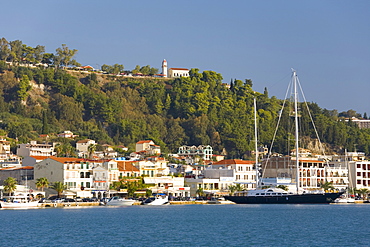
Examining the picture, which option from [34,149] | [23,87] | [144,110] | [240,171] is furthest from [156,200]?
[144,110]

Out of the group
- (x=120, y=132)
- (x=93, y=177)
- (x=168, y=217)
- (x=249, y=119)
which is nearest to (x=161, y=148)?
(x=120, y=132)

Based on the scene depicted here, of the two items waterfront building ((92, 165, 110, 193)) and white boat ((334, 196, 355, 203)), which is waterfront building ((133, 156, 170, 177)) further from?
white boat ((334, 196, 355, 203))

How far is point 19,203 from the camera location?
8669cm

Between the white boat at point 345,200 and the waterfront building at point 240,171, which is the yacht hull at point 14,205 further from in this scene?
the white boat at point 345,200

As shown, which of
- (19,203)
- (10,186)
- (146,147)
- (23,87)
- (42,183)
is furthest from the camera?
(23,87)

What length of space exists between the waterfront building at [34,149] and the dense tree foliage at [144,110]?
372 inches

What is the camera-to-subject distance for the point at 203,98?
17975 centimetres

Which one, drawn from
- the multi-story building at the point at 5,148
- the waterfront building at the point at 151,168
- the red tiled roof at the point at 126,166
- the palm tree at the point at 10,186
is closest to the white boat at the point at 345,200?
the waterfront building at the point at 151,168

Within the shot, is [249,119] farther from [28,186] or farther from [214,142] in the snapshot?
[28,186]

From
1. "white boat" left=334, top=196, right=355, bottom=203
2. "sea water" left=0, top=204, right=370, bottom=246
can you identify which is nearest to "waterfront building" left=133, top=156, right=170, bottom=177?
"white boat" left=334, top=196, right=355, bottom=203

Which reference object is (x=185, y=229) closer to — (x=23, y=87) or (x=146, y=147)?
(x=146, y=147)

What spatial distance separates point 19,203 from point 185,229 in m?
35.3

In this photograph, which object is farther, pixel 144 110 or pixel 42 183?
pixel 144 110

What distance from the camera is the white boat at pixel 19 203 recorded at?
3417 inches
